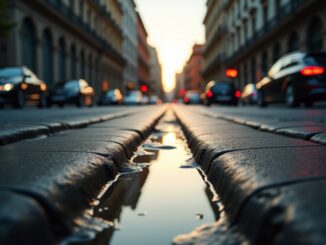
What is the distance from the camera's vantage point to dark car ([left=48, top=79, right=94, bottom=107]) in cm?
1847

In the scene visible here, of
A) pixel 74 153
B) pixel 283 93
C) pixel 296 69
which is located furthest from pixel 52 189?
pixel 283 93

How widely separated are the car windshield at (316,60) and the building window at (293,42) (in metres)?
12.3

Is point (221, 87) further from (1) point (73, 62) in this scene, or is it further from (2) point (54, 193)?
(2) point (54, 193)

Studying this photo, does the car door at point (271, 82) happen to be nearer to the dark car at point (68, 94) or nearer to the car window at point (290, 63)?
→ the car window at point (290, 63)

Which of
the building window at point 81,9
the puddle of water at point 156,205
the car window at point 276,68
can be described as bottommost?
the puddle of water at point 156,205

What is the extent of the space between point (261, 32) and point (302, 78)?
1901 centimetres

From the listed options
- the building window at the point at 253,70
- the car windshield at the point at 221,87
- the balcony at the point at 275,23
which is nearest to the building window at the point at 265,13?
the balcony at the point at 275,23

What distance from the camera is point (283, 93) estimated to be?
12.7 m

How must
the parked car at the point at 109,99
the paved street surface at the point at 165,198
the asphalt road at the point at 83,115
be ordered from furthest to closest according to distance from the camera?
the parked car at the point at 109,99 → the asphalt road at the point at 83,115 → the paved street surface at the point at 165,198

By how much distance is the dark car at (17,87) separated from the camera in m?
12.8

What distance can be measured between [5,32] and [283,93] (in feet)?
31.5

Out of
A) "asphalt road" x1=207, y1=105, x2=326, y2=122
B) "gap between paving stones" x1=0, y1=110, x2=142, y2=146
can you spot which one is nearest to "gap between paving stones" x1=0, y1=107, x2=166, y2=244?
"gap between paving stones" x1=0, y1=110, x2=142, y2=146

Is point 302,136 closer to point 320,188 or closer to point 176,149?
point 176,149

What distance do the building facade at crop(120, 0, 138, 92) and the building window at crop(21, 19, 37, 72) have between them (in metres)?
30.6
